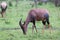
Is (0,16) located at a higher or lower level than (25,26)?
lower

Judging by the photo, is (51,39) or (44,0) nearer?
(51,39)

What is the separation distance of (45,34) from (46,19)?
824mm

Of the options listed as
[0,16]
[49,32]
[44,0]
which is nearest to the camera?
[49,32]

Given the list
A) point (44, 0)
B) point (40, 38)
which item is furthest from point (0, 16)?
point (44, 0)

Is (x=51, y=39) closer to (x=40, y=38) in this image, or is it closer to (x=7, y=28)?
(x=40, y=38)

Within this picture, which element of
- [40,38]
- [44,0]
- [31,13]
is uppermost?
[31,13]

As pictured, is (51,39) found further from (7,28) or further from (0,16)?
(0,16)

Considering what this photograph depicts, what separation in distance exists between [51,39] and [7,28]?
13.8 ft

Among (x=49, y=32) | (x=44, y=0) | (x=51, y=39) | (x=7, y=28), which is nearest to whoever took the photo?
(x=51, y=39)

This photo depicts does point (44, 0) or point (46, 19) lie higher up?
point (46, 19)

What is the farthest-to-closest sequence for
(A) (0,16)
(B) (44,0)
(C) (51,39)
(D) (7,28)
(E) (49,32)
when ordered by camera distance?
(B) (44,0) < (A) (0,16) < (D) (7,28) < (E) (49,32) < (C) (51,39)

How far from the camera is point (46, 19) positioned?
13.1m

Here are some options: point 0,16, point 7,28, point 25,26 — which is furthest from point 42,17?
point 0,16

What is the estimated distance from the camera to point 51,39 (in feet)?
38.2
